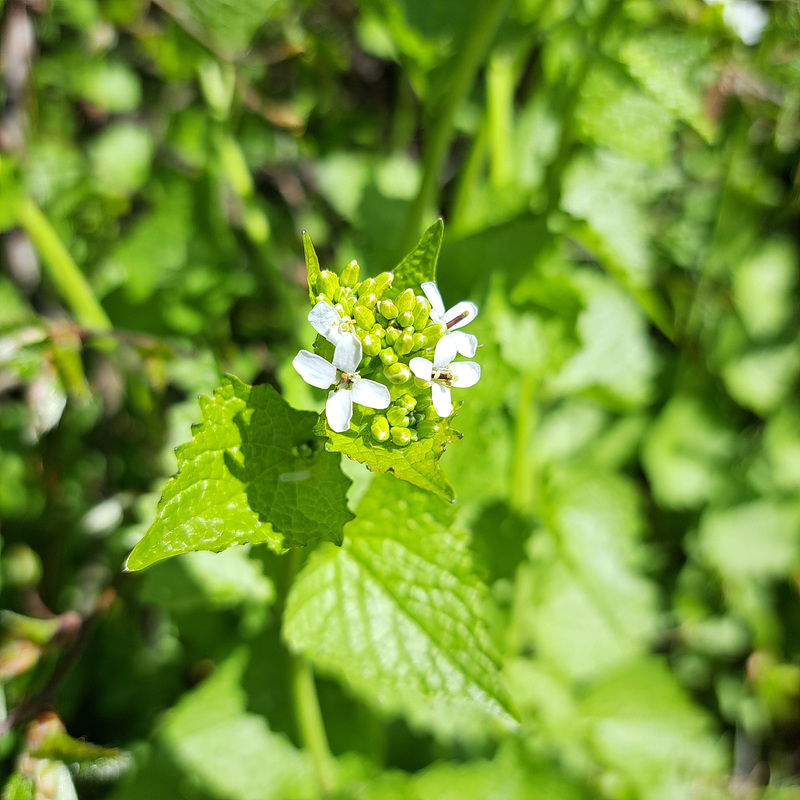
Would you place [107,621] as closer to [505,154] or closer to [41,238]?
[41,238]

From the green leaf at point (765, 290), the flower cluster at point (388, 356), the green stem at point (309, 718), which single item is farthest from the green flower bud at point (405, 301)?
the green leaf at point (765, 290)

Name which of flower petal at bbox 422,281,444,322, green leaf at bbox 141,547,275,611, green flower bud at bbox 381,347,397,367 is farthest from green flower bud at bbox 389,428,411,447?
green leaf at bbox 141,547,275,611

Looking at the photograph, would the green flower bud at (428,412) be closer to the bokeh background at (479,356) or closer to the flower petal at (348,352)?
the flower petal at (348,352)

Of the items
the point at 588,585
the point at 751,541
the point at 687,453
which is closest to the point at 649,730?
the point at 588,585

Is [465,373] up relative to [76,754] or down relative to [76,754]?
up

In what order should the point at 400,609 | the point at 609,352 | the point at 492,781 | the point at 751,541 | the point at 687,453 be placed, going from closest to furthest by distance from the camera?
1. the point at 400,609
2. the point at 492,781
3. the point at 609,352
4. the point at 751,541
5. the point at 687,453

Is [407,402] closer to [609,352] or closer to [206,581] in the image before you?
[206,581]
